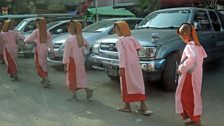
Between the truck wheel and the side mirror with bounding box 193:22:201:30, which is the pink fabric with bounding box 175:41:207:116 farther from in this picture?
the side mirror with bounding box 193:22:201:30

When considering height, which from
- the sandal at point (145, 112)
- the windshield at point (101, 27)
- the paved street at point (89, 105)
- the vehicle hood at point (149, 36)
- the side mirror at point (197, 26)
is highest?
the side mirror at point (197, 26)

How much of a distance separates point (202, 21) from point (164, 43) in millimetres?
1922

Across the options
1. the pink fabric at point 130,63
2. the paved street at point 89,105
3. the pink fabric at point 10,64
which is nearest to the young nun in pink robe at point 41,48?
the paved street at point 89,105

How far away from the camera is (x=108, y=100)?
7.76m

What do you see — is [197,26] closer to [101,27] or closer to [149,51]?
[149,51]

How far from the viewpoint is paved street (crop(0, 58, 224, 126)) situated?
6320 mm

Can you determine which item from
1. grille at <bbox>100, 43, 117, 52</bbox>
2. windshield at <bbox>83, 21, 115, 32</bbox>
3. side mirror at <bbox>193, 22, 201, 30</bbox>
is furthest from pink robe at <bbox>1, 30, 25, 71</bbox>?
side mirror at <bbox>193, 22, 201, 30</bbox>

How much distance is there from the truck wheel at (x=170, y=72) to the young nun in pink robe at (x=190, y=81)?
6.89 ft

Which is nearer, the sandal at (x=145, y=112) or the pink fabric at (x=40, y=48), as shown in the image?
the sandal at (x=145, y=112)

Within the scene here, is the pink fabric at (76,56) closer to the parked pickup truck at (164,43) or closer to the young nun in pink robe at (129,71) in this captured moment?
the parked pickup truck at (164,43)

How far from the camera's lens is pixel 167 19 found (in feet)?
30.5

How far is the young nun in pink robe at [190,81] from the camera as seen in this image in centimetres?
573

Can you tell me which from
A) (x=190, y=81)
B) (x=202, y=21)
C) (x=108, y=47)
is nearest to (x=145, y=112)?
(x=190, y=81)

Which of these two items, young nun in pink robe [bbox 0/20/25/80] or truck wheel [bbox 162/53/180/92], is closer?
truck wheel [bbox 162/53/180/92]
